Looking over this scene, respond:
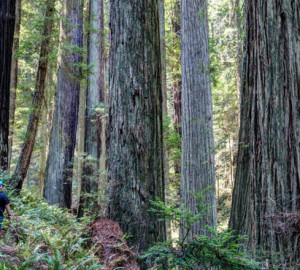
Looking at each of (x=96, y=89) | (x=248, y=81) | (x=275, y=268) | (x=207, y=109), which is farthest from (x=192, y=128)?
(x=96, y=89)

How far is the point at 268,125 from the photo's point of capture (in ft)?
8.25

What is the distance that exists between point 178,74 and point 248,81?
13.9 meters

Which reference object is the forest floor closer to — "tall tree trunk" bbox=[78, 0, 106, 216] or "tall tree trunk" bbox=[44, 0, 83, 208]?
"tall tree trunk" bbox=[44, 0, 83, 208]

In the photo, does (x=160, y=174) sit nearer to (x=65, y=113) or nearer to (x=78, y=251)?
(x=78, y=251)

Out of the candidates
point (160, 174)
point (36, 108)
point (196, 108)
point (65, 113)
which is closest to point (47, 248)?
point (160, 174)

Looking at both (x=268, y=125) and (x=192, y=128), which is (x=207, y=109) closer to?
(x=192, y=128)

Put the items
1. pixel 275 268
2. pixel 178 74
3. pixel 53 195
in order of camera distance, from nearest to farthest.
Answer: pixel 275 268, pixel 53 195, pixel 178 74

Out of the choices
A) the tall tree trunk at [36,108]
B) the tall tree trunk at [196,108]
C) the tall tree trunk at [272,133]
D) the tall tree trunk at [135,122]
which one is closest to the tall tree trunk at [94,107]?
the tall tree trunk at [36,108]

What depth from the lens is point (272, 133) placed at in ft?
8.14

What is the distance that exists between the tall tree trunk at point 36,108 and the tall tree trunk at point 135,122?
16.0 ft

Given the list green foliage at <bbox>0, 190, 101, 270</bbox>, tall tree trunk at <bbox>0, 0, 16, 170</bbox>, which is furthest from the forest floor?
tall tree trunk at <bbox>0, 0, 16, 170</bbox>

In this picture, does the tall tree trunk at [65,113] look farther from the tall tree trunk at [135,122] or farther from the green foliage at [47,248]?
the tall tree trunk at [135,122]

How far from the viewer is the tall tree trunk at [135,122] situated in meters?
3.69

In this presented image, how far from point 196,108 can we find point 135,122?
181 inches
